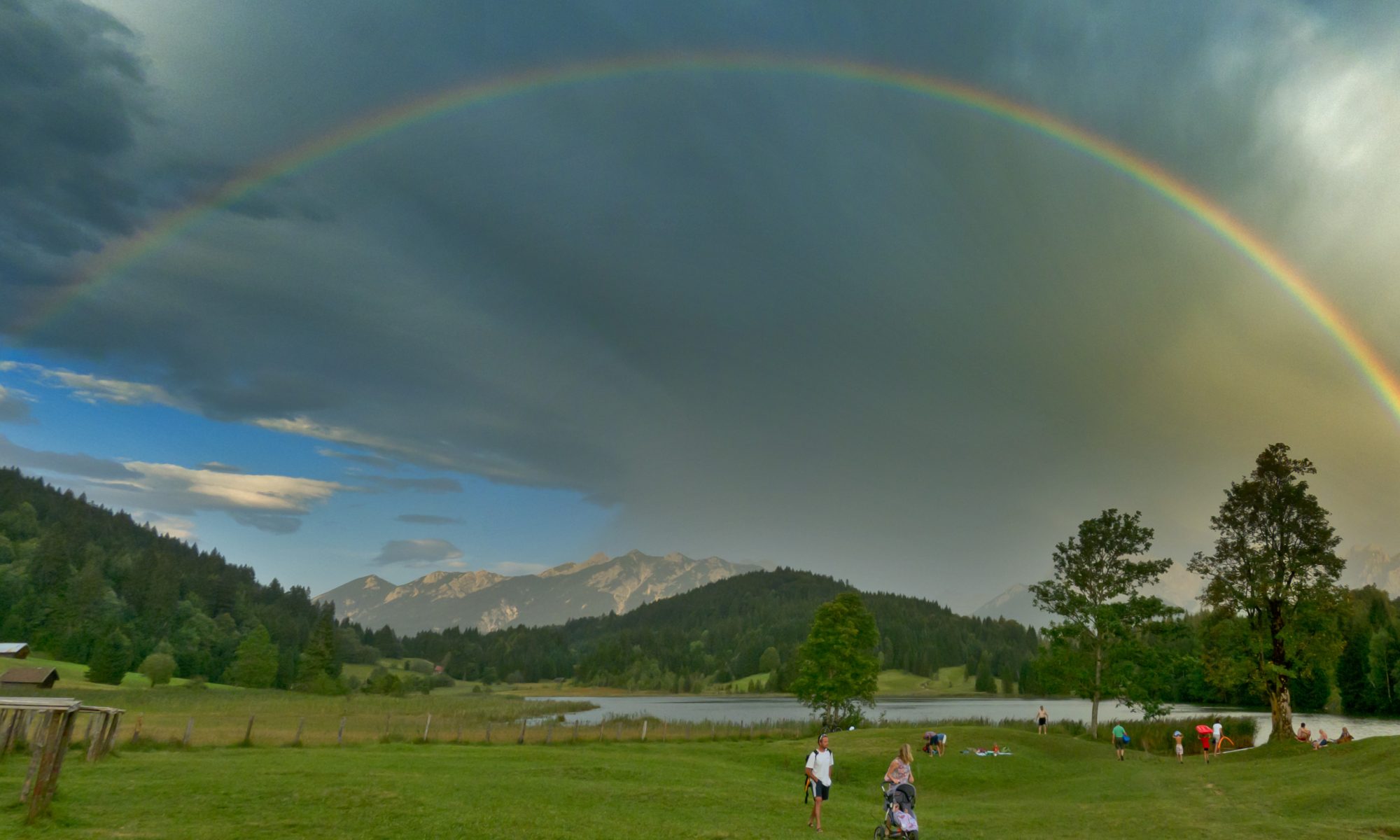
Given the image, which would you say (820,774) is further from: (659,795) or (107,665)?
(107,665)

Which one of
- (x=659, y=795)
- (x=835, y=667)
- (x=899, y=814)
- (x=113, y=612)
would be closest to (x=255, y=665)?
(x=113, y=612)

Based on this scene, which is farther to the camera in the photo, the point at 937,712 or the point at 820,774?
the point at 937,712

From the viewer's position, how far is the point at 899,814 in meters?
19.3

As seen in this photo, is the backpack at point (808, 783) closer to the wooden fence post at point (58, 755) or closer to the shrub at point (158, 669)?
the wooden fence post at point (58, 755)

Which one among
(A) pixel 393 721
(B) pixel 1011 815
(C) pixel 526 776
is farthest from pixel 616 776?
(A) pixel 393 721

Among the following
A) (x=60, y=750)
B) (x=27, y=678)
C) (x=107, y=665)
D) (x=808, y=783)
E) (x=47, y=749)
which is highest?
(x=47, y=749)

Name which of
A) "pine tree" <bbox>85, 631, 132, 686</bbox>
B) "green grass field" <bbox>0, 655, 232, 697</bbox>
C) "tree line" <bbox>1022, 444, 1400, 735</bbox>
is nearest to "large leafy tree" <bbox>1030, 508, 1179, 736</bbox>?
"tree line" <bbox>1022, 444, 1400, 735</bbox>

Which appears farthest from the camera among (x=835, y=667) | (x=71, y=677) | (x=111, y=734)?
(x=71, y=677)

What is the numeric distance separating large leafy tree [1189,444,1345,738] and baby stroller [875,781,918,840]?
49784 millimetres

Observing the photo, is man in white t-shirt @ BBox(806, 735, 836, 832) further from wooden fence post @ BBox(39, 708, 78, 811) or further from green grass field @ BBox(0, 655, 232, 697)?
green grass field @ BBox(0, 655, 232, 697)

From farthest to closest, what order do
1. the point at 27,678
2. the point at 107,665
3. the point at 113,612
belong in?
the point at 113,612 < the point at 107,665 < the point at 27,678

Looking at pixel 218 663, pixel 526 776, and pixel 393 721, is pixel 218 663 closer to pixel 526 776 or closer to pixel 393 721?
pixel 393 721

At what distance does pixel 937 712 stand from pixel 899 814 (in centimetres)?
12459

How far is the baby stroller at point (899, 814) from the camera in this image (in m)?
19.0
